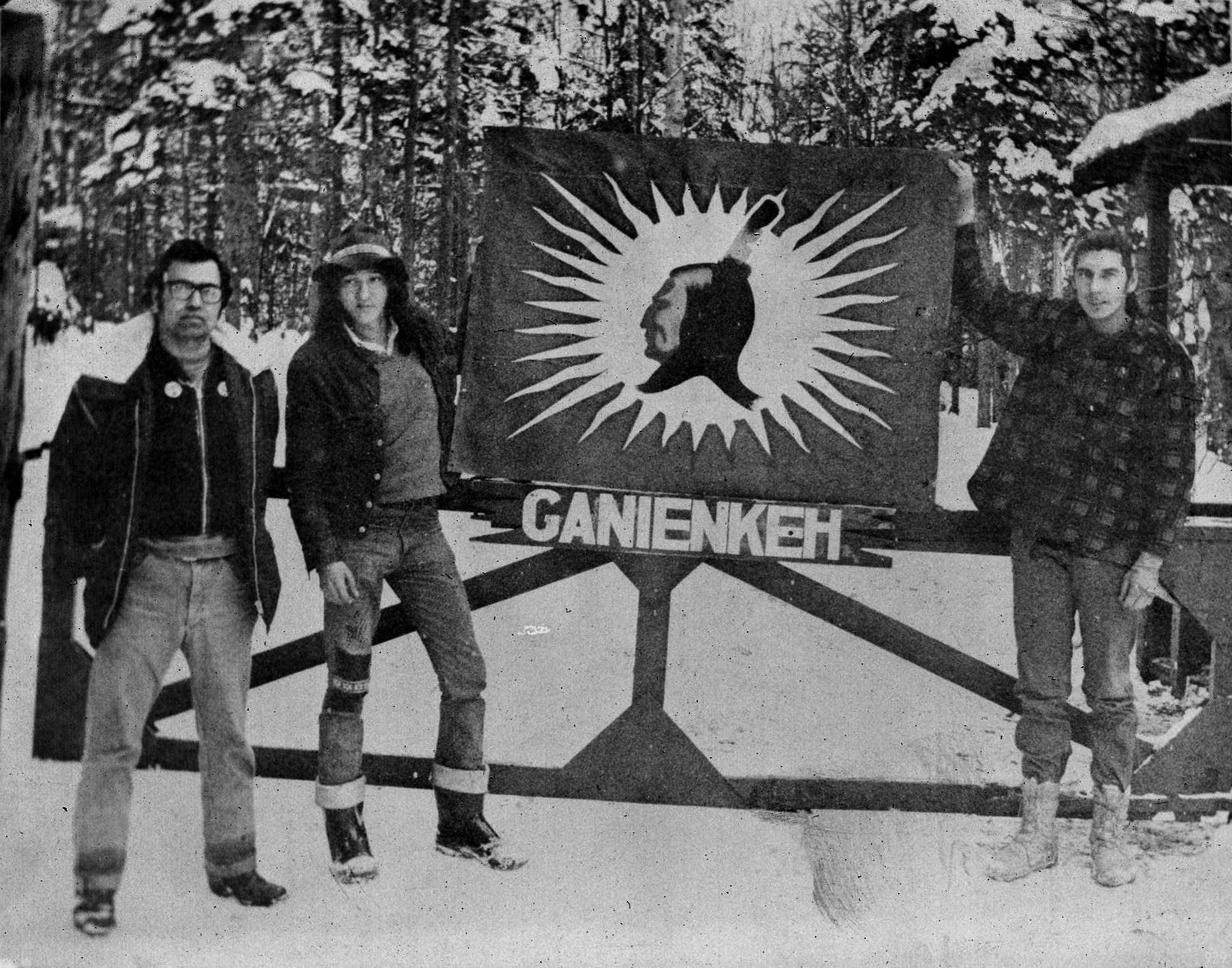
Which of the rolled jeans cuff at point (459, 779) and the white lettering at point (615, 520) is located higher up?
the white lettering at point (615, 520)

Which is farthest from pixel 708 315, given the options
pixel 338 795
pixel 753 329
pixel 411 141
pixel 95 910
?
pixel 95 910

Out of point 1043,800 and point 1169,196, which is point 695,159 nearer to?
point 1169,196

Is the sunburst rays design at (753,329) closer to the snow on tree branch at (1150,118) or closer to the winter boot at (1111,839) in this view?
the snow on tree branch at (1150,118)

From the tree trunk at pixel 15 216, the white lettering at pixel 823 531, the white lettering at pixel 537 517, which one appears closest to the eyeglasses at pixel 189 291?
the tree trunk at pixel 15 216

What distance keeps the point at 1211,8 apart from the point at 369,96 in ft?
8.98

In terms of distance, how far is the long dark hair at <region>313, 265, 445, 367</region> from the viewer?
10.7ft

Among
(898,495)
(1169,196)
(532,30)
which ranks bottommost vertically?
(898,495)

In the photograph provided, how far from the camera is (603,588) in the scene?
3350 millimetres

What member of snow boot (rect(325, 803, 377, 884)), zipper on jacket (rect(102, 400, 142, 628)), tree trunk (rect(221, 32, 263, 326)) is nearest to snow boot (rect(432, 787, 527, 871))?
snow boot (rect(325, 803, 377, 884))

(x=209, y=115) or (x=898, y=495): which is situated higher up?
(x=209, y=115)

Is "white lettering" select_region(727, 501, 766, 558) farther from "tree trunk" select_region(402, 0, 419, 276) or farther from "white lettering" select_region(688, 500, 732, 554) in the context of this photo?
"tree trunk" select_region(402, 0, 419, 276)

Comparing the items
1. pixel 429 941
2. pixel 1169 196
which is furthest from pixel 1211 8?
pixel 429 941

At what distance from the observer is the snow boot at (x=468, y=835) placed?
3.30m

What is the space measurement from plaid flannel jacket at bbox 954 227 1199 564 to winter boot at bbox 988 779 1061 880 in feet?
2.55
